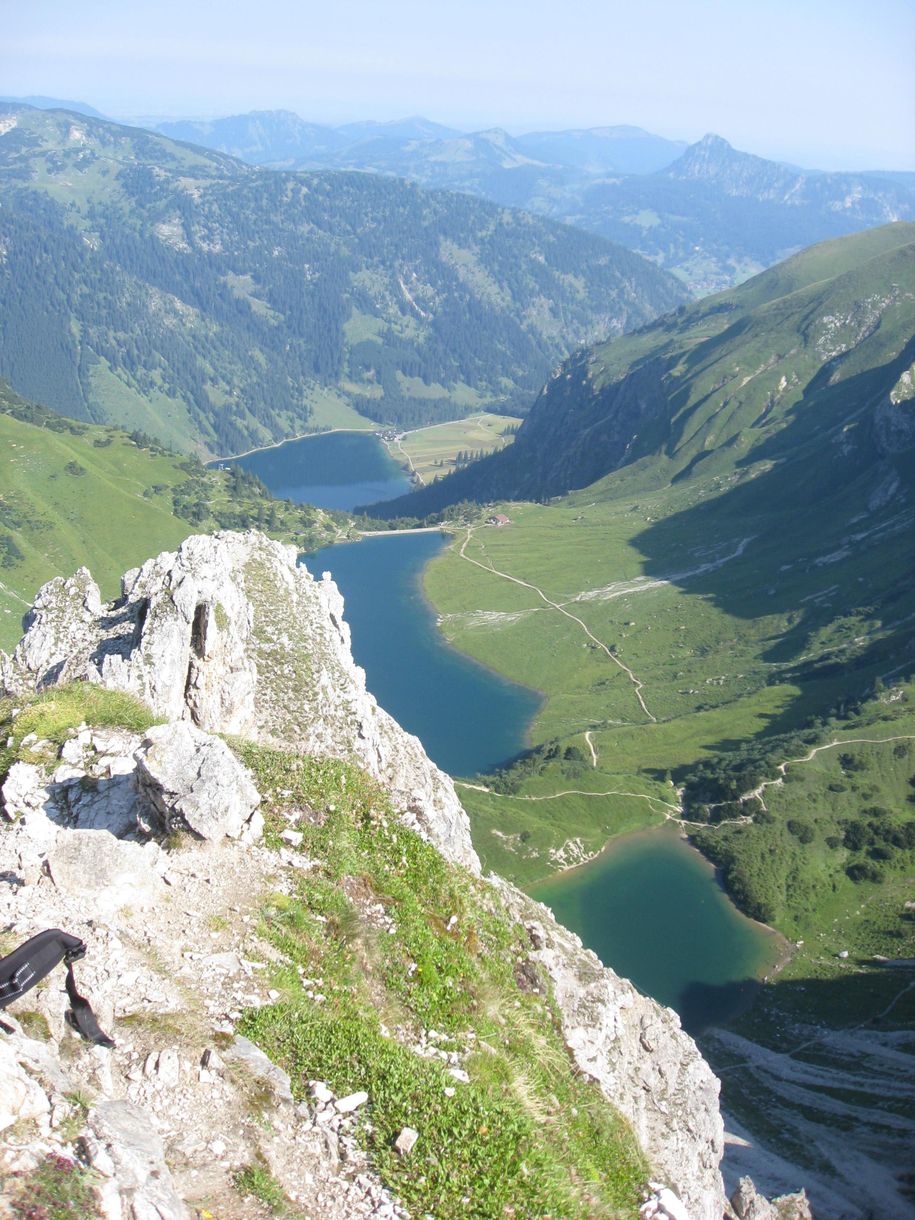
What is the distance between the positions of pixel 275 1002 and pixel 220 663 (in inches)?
1195

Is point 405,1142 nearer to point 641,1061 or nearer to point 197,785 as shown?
point 197,785

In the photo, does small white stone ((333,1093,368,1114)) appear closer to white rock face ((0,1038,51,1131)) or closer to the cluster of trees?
white rock face ((0,1038,51,1131))

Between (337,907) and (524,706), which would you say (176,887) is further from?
(524,706)

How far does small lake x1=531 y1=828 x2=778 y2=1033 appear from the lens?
98.2 metres

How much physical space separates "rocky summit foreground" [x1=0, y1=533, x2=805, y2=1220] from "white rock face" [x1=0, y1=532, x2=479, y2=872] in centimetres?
450

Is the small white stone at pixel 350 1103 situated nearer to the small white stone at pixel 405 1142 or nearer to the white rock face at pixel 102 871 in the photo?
the small white stone at pixel 405 1142

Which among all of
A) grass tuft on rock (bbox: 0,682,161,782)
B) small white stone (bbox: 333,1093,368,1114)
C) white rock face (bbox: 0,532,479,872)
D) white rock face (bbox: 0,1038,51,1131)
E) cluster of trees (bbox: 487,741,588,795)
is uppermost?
white rock face (bbox: 0,1038,51,1131)

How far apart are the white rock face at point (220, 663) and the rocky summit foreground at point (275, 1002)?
450 cm

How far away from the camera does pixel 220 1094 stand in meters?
18.8

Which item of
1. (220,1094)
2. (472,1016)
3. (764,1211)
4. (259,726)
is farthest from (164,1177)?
(764,1211)

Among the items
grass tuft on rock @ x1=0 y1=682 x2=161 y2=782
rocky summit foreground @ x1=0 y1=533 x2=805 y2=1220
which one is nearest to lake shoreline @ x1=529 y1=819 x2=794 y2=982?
rocky summit foreground @ x1=0 y1=533 x2=805 y2=1220

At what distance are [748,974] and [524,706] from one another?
8798 centimetres

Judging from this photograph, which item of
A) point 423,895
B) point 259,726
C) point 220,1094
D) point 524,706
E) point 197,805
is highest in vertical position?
point 197,805

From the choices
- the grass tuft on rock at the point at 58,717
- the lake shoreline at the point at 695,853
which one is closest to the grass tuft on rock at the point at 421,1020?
the grass tuft on rock at the point at 58,717
